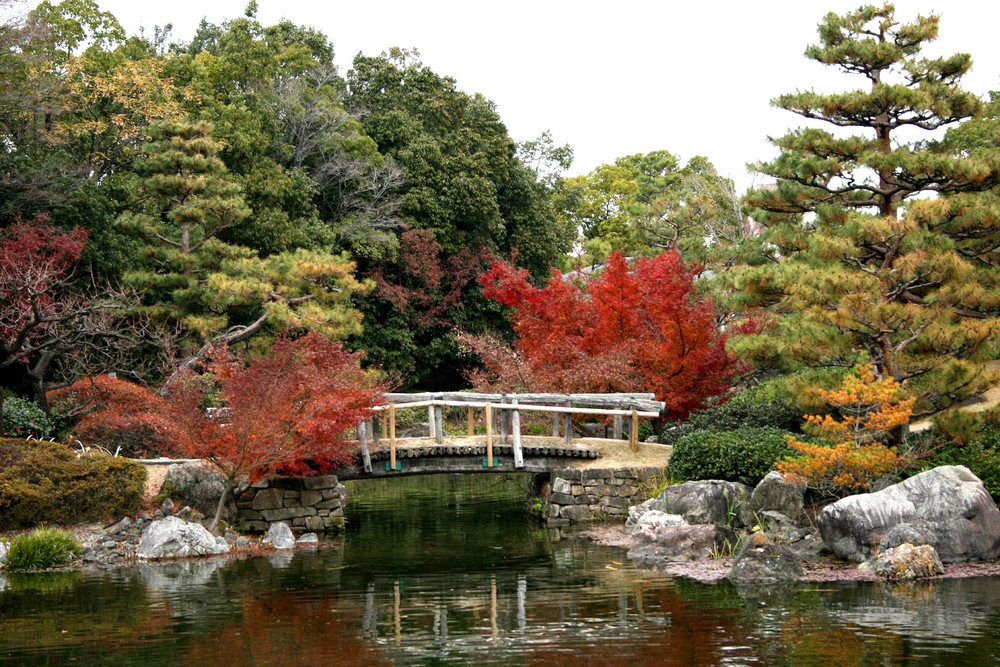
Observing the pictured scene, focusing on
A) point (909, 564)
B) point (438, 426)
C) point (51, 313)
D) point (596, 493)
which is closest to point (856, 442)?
point (909, 564)

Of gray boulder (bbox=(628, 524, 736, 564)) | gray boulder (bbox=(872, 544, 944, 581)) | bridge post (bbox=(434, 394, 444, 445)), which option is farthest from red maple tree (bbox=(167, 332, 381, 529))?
gray boulder (bbox=(872, 544, 944, 581))

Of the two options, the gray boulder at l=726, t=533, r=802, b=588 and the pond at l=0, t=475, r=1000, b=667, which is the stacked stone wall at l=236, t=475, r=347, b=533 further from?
the gray boulder at l=726, t=533, r=802, b=588

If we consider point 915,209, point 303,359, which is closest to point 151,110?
point 303,359

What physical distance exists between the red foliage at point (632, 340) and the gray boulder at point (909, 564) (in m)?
8.64

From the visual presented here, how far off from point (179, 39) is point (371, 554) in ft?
89.2

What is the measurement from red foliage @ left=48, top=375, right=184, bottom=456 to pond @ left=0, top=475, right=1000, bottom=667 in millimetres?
4310

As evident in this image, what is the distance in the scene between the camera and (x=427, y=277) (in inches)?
1359

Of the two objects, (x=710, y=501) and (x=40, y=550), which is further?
(x=710, y=501)

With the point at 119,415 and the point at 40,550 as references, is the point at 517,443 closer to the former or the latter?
the point at 119,415

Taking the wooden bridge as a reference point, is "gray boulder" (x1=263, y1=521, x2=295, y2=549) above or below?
below

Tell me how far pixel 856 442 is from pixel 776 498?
55.0 inches

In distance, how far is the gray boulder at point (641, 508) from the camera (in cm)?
1802

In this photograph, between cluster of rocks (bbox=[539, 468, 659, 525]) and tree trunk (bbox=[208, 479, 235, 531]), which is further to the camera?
cluster of rocks (bbox=[539, 468, 659, 525])

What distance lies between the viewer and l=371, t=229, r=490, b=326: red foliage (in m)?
34.2
